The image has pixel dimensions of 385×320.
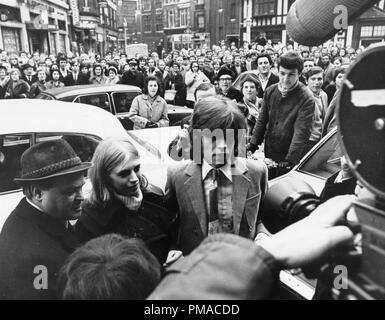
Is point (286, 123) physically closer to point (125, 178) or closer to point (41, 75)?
point (125, 178)

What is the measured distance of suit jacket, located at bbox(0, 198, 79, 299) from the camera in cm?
151

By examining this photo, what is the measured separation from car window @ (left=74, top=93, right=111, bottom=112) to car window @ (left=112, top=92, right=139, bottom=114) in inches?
6.3

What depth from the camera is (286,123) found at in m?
3.81

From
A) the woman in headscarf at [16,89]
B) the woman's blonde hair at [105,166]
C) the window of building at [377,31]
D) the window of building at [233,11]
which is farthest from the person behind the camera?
the window of building at [233,11]

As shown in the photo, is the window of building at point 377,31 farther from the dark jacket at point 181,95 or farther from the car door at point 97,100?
the car door at point 97,100

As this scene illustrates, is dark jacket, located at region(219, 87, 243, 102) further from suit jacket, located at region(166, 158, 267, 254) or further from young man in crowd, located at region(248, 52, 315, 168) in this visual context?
suit jacket, located at region(166, 158, 267, 254)

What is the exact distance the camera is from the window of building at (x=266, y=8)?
35.0 m

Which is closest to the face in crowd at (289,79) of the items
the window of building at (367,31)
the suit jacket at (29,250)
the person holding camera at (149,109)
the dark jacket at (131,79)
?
the person holding camera at (149,109)

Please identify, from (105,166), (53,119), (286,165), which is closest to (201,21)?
(286,165)

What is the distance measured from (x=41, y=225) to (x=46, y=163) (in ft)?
1.12

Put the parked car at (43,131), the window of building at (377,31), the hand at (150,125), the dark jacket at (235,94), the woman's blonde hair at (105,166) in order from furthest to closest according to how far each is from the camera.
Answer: the window of building at (377,31) → the hand at (150,125) → the dark jacket at (235,94) → the parked car at (43,131) → the woman's blonde hair at (105,166)

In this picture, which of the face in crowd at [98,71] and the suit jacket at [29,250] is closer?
the suit jacket at [29,250]

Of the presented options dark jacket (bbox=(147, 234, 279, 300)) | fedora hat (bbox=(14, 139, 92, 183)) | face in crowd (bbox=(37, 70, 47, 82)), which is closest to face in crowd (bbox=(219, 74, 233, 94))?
fedora hat (bbox=(14, 139, 92, 183))

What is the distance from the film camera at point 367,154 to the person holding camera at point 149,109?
17.3 ft
